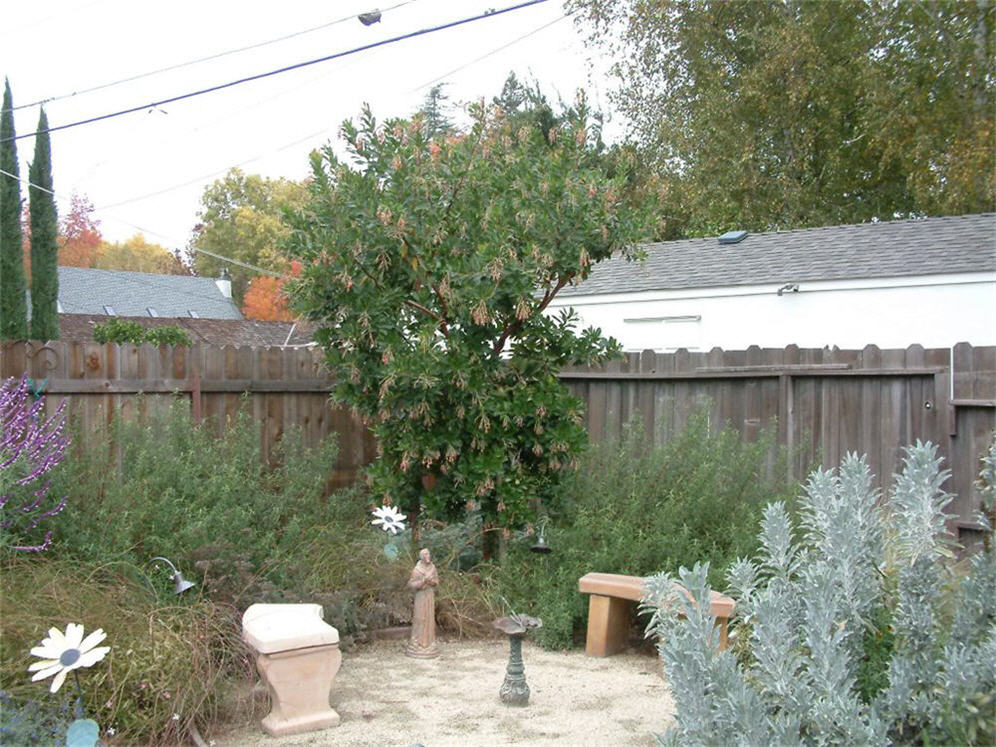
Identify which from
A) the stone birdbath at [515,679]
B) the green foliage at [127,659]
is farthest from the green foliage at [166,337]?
the stone birdbath at [515,679]

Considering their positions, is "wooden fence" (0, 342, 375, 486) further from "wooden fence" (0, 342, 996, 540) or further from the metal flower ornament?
the metal flower ornament

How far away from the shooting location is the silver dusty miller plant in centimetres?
256

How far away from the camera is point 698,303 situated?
12922mm

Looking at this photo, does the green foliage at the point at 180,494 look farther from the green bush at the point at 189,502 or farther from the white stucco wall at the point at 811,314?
the white stucco wall at the point at 811,314

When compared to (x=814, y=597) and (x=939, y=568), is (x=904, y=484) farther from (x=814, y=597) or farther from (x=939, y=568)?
(x=814, y=597)

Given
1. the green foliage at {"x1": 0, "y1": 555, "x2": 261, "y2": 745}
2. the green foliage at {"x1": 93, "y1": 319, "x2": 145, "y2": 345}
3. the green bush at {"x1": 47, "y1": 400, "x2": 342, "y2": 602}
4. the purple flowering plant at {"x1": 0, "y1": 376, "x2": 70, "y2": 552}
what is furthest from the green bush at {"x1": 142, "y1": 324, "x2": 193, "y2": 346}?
the green foliage at {"x1": 0, "y1": 555, "x2": 261, "y2": 745}

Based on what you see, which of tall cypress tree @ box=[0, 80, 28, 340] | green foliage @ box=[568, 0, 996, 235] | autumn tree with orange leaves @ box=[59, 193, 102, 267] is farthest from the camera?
autumn tree with orange leaves @ box=[59, 193, 102, 267]

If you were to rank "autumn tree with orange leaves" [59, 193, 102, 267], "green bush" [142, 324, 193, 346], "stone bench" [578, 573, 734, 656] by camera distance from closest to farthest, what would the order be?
"stone bench" [578, 573, 734, 656]
"green bush" [142, 324, 193, 346]
"autumn tree with orange leaves" [59, 193, 102, 267]

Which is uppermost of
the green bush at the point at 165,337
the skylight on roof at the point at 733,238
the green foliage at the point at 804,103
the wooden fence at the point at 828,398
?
the green foliage at the point at 804,103

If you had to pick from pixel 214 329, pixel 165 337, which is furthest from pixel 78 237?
pixel 165 337

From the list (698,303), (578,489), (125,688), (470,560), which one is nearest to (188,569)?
(125,688)

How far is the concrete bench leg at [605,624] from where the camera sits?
5.52 m

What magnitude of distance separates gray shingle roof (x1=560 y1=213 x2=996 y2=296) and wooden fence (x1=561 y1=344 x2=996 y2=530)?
102 inches

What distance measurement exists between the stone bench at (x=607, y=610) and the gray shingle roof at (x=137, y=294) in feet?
106
